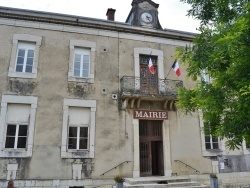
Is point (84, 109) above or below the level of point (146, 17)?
below

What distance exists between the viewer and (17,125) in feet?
30.4

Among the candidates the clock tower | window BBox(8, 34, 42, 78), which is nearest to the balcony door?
the clock tower

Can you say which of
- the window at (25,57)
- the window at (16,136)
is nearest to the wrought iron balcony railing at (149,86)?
the window at (25,57)

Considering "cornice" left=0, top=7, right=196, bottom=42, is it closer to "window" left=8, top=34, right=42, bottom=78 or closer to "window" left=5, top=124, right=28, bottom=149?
"window" left=8, top=34, right=42, bottom=78

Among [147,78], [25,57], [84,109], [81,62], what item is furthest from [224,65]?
[25,57]

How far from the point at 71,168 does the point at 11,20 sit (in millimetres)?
6859

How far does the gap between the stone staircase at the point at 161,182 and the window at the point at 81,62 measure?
16.3ft

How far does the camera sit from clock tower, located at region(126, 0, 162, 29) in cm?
1188

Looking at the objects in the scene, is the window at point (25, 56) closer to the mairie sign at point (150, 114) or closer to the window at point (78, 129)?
the window at point (78, 129)

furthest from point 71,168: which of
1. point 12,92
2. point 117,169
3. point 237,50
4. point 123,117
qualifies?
point 237,50

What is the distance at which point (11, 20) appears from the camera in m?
10.0

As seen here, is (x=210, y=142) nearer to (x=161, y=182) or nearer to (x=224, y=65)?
(x=161, y=182)

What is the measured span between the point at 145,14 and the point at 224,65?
303 inches

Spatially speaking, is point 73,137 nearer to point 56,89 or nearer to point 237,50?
point 56,89
